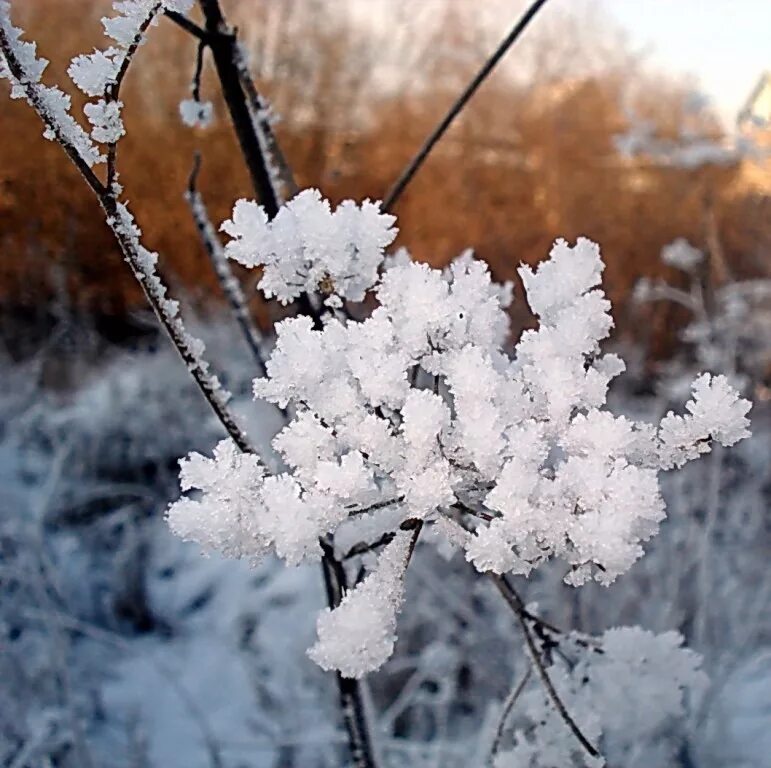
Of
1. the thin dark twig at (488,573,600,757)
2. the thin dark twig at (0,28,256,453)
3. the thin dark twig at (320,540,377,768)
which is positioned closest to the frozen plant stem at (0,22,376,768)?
the thin dark twig at (0,28,256,453)

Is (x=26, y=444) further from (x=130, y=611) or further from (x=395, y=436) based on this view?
(x=395, y=436)

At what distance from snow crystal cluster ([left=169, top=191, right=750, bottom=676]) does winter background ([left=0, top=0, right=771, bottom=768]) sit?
0.30ft

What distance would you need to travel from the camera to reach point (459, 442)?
367 mm

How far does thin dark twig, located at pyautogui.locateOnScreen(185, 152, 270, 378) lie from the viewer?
0.70m

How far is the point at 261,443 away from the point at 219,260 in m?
0.18

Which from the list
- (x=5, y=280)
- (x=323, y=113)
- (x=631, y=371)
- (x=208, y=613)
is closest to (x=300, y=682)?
(x=208, y=613)

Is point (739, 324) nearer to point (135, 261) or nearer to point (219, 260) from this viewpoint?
point (219, 260)

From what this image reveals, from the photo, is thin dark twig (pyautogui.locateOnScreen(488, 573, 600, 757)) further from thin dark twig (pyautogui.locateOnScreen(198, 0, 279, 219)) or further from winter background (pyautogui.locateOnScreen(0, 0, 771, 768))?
thin dark twig (pyautogui.locateOnScreen(198, 0, 279, 219))

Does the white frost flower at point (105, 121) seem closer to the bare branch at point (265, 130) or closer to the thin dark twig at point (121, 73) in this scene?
the thin dark twig at point (121, 73)

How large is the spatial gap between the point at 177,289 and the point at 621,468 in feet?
8.60

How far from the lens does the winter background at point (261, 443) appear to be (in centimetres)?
153

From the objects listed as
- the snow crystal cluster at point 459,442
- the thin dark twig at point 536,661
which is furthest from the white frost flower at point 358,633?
the thin dark twig at point 536,661

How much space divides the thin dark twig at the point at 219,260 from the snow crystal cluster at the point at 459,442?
0.93 ft

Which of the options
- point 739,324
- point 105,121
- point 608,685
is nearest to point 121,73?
point 105,121
